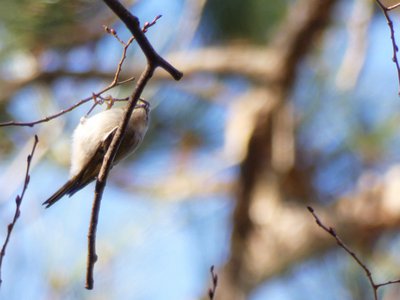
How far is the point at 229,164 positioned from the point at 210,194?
544 mm

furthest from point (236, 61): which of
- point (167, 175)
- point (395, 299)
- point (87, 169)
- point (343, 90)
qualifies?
point (87, 169)

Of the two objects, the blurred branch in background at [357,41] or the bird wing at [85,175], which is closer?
the bird wing at [85,175]

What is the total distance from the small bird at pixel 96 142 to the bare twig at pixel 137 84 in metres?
0.35

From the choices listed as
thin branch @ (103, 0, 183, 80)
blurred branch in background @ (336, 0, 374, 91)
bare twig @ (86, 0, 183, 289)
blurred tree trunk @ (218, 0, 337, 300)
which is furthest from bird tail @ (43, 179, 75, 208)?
blurred branch in background @ (336, 0, 374, 91)

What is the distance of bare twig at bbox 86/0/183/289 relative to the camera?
130cm

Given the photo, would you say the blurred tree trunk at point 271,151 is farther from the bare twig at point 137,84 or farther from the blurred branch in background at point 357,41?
the bare twig at point 137,84

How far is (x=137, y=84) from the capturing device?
139 centimetres

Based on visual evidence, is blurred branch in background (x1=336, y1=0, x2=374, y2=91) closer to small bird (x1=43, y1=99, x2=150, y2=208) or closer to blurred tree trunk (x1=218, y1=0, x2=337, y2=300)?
blurred tree trunk (x1=218, y1=0, x2=337, y2=300)

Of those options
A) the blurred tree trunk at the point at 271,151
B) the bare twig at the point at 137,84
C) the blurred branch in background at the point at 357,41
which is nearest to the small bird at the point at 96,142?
the bare twig at the point at 137,84

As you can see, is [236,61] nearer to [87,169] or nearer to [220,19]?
[220,19]

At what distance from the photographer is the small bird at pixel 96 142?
6.17ft

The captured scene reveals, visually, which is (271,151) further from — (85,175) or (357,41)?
(85,175)

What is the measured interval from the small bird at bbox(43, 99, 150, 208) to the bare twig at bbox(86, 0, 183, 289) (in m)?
0.35

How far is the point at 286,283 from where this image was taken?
4.29 meters
